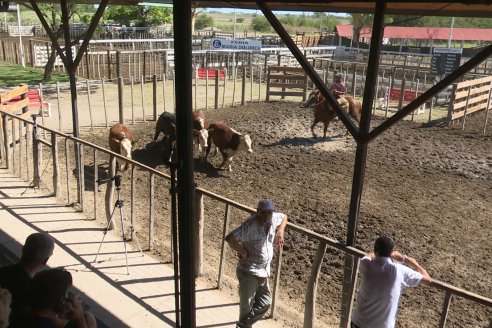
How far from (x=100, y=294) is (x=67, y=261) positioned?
92cm

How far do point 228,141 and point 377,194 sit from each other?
3.19 meters

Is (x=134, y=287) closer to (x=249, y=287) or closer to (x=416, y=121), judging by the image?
(x=249, y=287)

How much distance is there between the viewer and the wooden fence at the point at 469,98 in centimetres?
1495

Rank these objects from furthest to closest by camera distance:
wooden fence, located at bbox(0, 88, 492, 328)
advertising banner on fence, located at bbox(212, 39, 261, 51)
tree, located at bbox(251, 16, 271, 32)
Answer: tree, located at bbox(251, 16, 271, 32) < advertising banner on fence, located at bbox(212, 39, 261, 51) < wooden fence, located at bbox(0, 88, 492, 328)

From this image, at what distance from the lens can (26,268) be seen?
3.40 m

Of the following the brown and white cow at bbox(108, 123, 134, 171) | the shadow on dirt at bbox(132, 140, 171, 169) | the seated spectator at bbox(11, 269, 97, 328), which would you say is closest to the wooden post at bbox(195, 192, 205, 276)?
the seated spectator at bbox(11, 269, 97, 328)

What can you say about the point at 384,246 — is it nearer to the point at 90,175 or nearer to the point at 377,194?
the point at 377,194

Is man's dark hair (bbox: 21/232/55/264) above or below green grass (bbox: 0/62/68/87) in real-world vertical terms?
above

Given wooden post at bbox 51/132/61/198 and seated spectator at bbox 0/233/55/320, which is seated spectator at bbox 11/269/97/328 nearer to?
seated spectator at bbox 0/233/55/320

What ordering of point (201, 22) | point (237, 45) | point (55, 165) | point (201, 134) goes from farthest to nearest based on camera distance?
1. point (201, 22)
2. point (237, 45)
3. point (201, 134)
4. point (55, 165)

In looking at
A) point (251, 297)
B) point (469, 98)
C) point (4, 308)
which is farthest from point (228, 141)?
point (469, 98)

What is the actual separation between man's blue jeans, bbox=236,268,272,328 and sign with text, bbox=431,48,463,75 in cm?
1943

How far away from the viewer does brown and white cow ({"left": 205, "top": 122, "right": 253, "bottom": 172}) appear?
1016cm

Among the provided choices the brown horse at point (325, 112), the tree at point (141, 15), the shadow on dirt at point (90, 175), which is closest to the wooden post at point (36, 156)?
the shadow on dirt at point (90, 175)
